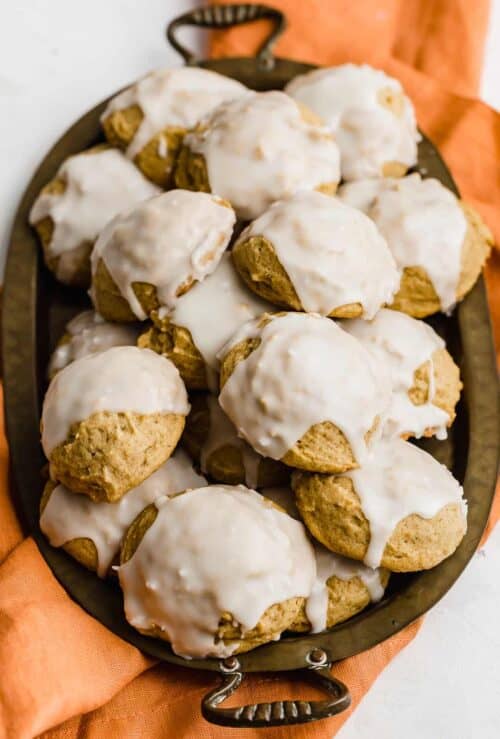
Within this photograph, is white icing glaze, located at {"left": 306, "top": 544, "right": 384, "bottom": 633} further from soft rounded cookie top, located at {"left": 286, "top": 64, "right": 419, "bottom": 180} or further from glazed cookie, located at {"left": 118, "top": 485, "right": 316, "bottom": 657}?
soft rounded cookie top, located at {"left": 286, "top": 64, "right": 419, "bottom": 180}

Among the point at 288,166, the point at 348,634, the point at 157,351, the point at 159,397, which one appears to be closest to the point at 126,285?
the point at 157,351

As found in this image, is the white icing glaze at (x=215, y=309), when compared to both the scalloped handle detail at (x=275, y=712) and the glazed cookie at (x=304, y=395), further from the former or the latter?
the scalloped handle detail at (x=275, y=712)

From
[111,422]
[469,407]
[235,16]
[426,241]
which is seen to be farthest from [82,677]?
[235,16]

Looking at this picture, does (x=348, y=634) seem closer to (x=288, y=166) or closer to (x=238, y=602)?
(x=238, y=602)

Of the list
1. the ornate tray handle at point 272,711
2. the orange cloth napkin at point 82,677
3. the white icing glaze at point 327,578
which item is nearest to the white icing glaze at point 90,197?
the orange cloth napkin at point 82,677

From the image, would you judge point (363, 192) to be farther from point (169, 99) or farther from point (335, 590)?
point (335, 590)
